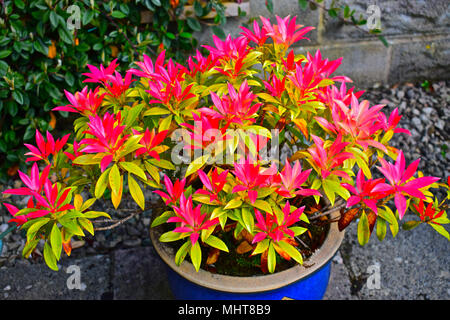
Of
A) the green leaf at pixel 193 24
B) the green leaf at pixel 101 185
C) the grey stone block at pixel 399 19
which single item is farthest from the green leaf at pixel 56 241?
the grey stone block at pixel 399 19

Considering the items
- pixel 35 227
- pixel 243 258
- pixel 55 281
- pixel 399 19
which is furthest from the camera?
pixel 399 19

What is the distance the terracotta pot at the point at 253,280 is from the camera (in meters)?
1.43

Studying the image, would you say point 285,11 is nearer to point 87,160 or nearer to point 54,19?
point 54,19

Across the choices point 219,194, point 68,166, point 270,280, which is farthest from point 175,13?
point 270,280

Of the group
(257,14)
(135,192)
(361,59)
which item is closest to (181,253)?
(135,192)

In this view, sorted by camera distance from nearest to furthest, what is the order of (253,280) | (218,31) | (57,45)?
1. (253,280)
2. (57,45)
3. (218,31)

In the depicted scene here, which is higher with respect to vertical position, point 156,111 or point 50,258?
point 156,111

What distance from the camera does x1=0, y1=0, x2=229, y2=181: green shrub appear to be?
219 cm

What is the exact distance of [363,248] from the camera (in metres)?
2.22

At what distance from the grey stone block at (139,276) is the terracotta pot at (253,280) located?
49 centimetres

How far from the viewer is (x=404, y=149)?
2.68 meters

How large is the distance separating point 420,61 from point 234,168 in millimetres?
2275

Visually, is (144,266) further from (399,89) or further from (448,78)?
(448,78)
